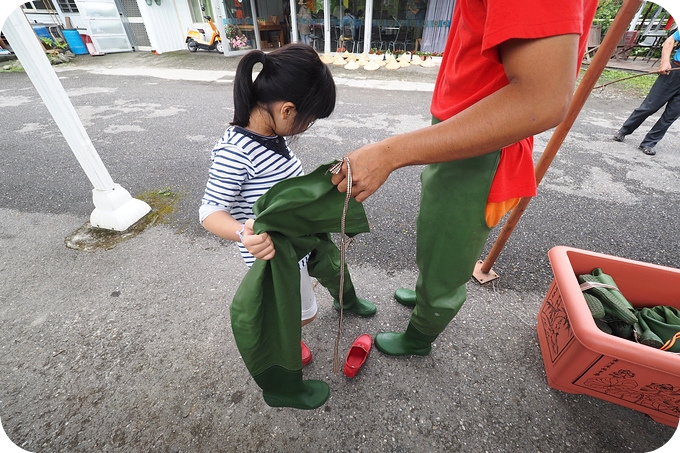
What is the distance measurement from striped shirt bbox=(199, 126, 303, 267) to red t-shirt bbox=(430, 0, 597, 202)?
0.64 metres

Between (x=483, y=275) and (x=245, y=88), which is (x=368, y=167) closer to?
(x=245, y=88)

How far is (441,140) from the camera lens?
787mm

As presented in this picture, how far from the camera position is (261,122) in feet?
3.73

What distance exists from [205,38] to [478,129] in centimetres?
1510

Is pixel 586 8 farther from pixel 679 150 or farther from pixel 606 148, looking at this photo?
pixel 679 150

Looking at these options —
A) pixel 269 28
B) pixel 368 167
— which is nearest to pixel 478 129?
pixel 368 167

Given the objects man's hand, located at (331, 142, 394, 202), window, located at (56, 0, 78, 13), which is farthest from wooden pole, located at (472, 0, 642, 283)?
window, located at (56, 0, 78, 13)

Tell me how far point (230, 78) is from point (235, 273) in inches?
314

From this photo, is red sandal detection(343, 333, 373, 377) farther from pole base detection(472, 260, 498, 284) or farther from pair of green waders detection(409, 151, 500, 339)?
pole base detection(472, 260, 498, 284)

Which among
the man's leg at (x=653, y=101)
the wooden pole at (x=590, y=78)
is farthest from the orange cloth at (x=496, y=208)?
the man's leg at (x=653, y=101)

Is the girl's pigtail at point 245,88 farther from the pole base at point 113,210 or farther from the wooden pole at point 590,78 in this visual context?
the pole base at point 113,210

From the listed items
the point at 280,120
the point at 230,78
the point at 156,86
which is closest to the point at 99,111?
the point at 156,86

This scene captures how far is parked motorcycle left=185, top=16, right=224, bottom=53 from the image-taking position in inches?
472

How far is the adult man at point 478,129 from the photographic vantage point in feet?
2.08
